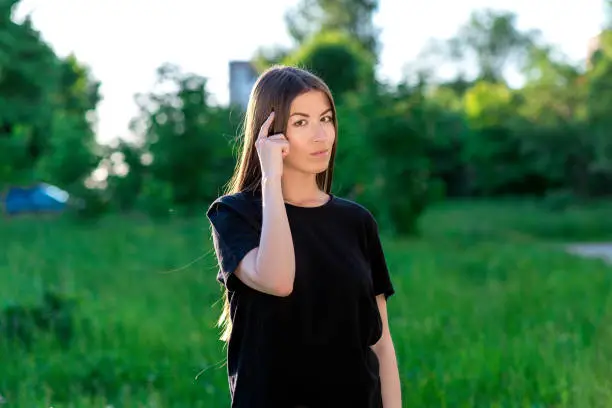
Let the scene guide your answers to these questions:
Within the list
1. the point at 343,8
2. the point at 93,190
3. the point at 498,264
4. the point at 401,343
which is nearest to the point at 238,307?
Result: the point at 401,343

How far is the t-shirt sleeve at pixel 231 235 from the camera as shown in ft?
7.19

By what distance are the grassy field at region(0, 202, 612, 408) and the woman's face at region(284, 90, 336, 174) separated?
5.54 feet

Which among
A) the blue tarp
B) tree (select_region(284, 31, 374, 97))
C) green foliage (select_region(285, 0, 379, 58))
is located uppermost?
green foliage (select_region(285, 0, 379, 58))

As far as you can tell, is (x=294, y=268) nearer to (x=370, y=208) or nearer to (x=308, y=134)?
(x=308, y=134)

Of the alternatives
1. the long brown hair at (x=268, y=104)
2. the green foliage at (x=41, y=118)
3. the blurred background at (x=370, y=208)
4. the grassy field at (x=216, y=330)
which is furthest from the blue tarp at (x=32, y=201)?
the long brown hair at (x=268, y=104)

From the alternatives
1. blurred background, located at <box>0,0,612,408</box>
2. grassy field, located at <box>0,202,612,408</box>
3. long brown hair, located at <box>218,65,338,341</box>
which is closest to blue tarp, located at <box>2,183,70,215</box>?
blurred background, located at <box>0,0,612,408</box>

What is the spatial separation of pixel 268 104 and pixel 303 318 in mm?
514

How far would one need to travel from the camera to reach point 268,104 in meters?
2.29

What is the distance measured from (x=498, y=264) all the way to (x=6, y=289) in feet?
21.8

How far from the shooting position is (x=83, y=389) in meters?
5.93

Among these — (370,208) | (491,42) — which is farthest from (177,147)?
(491,42)

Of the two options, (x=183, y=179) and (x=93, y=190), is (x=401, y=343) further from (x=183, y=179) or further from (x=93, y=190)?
(x=93, y=190)

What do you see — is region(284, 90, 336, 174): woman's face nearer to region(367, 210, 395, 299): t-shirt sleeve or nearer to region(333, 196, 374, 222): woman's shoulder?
region(333, 196, 374, 222): woman's shoulder

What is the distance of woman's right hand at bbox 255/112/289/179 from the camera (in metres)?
2.18
